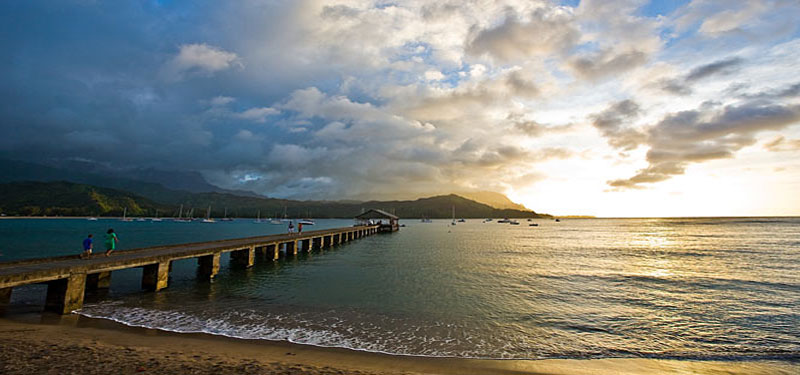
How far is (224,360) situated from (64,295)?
898 centimetres

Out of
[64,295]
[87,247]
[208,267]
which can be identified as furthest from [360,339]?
[208,267]

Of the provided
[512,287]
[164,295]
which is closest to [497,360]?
[512,287]

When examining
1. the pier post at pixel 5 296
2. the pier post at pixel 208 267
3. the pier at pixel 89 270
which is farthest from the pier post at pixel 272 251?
the pier post at pixel 5 296

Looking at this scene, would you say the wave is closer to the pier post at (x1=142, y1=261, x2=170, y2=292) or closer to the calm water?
the calm water

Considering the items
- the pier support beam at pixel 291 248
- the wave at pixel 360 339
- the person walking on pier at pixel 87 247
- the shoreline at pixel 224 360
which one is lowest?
the wave at pixel 360 339

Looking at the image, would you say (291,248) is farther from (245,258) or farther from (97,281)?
(97,281)

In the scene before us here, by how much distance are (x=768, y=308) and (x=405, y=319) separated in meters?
16.5

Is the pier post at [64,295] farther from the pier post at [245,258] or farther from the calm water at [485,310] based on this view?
the pier post at [245,258]

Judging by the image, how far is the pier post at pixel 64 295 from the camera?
1280 centimetres

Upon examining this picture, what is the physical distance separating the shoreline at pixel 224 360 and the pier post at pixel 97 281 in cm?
631

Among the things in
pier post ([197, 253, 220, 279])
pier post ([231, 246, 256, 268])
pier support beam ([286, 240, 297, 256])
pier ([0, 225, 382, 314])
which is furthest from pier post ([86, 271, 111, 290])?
pier support beam ([286, 240, 297, 256])

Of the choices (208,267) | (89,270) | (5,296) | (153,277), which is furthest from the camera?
(208,267)

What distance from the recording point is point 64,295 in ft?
42.1

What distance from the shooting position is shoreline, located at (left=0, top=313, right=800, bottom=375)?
7660 millimetres
